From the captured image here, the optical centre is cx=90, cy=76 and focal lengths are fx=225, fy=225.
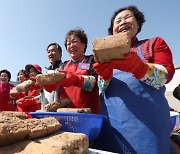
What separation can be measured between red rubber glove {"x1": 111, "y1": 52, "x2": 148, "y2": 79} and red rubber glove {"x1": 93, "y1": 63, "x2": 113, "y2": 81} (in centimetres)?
7

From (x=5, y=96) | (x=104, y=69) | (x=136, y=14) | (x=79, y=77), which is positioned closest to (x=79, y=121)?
(x=104, y=69)

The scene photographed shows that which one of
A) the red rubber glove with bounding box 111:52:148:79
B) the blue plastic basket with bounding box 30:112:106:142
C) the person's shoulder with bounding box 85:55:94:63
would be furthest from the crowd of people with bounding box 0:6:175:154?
the person's shoulder with bounding box 85:55:94:63

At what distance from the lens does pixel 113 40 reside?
1038 millimetres

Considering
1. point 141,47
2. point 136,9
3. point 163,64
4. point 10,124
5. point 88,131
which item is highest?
point 136,9

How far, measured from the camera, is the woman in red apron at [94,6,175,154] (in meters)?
1.21

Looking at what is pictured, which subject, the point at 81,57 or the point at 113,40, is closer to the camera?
the point at 113,40

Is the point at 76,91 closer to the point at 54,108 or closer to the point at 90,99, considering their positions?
the point at 90,99

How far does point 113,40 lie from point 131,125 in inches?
20.0

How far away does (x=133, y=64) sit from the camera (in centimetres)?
109

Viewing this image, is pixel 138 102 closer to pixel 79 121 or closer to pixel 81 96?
pixel 79 121

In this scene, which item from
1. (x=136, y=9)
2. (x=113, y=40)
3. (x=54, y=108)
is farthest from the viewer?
(x=136, y=9)

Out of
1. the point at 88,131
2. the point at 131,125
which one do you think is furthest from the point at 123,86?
the point at 88,131

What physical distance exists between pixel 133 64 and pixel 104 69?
0.20 meters

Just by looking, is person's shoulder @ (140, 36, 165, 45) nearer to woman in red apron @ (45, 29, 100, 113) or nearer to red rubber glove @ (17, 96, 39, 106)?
woman in red apron @ (45, 29, 100, 113)
